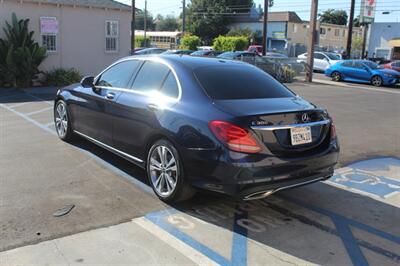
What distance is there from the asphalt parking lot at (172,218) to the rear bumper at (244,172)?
41 centimetres

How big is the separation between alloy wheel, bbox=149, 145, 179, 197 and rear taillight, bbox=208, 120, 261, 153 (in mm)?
694

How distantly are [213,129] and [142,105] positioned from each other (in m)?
1.28

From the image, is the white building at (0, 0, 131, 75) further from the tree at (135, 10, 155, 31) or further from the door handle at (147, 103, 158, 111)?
the tree at (135, 10, 155, 31)

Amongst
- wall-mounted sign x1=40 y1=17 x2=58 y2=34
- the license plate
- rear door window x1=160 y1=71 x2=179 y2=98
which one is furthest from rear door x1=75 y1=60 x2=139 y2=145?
wall-mounted sign x1=40 y1=17 x2=58 y2=34

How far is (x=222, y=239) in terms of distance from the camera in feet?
13.6

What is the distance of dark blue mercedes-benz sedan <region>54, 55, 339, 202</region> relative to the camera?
429cm

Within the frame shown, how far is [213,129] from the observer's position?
171 inches

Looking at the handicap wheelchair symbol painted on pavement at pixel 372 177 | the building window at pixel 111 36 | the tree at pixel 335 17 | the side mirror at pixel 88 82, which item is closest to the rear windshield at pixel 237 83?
the handicap wheelchair symbol painted on pavement at pixel 372 177

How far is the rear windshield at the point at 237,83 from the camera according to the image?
16.1ft

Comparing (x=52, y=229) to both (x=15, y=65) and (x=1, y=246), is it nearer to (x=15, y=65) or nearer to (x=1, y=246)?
(x=1, y=246)

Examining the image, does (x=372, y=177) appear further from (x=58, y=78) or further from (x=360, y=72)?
(x=360, y=72)

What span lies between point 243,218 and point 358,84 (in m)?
22.5

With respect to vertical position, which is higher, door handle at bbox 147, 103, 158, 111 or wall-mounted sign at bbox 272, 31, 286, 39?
wall-mounted sign at bbox 272, 31, 286, 39

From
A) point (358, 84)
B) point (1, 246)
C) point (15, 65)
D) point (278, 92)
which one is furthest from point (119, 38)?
point (1, 246)
